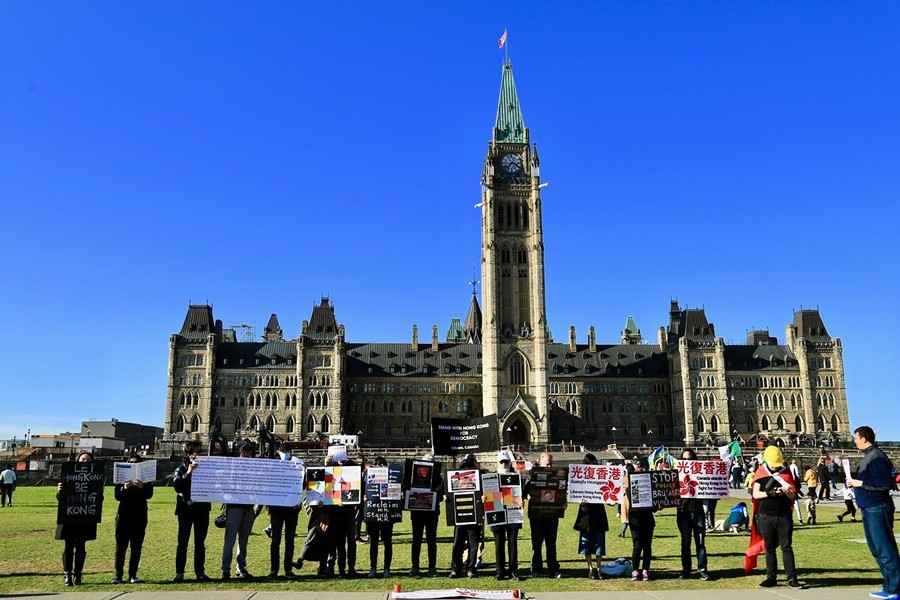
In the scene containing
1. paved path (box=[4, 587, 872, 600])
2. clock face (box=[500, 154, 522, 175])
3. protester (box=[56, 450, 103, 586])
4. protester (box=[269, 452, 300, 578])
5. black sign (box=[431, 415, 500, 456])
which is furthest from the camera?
clock face (box=[500, 154, 522, 175])

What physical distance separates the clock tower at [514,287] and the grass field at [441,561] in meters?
72.9

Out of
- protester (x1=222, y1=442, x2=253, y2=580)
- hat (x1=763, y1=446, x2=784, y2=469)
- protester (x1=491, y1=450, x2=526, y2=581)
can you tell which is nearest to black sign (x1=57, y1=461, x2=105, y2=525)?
protester (x1=222, y1=442, x2=253, y2=580)

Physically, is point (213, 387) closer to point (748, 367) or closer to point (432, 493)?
point (748, 367)

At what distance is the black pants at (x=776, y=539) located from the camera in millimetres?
13164

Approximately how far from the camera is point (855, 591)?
1260 centimetres

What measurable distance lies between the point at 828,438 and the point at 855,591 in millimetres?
102148

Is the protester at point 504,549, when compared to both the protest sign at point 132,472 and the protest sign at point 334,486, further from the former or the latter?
the protest sign at point 132,472

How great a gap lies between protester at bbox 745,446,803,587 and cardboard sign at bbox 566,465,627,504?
265cm

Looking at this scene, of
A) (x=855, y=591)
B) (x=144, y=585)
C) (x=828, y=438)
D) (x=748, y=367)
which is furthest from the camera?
(x=748, y=367)

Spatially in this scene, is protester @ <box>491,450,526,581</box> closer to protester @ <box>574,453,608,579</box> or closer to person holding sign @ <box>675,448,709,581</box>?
protester @ <box>574,453,608,579</box>

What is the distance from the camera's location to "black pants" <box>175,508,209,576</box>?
47.1ft

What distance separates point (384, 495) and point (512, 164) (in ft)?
326

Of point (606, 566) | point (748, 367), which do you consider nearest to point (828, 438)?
point (748, 367)

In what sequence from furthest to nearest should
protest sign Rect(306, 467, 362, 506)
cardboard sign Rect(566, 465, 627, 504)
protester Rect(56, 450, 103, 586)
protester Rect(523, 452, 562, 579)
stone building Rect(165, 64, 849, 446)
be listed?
stone building Rect(165, 64, 849, 446), cardboard sign Rect(566, 465, 627, 504), protest sign Rect(306, 467, 362, 506), protester Rect(523, 452, 562, 579), protester Rect(56, 450, 103, 586)
